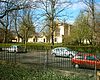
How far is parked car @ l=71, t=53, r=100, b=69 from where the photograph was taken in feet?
37.6

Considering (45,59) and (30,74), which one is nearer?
(30,74)

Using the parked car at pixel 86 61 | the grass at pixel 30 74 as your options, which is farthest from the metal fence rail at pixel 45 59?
the grass at pixel 30 74

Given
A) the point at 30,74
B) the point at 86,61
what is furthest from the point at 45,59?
the point at 30,74

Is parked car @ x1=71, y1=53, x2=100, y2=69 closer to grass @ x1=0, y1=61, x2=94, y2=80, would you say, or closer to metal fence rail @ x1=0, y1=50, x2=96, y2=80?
metal fence rail @ x1=0, y1=50, x2=96, y2=80

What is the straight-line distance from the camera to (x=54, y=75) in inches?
385

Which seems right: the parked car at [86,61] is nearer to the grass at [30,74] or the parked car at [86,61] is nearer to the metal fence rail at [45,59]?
the metal fence rail at [45,59]

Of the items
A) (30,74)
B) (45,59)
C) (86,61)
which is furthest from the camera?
(45,59)

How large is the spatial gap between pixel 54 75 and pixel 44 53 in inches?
163

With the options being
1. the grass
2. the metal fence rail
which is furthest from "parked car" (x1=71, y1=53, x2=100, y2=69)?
the grass

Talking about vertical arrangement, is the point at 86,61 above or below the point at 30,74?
above

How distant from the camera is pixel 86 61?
11977mm

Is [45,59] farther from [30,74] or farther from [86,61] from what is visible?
[30,74]

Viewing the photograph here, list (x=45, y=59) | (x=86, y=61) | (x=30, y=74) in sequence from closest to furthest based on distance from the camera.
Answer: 1. (x=30, y=74)
2. (x=86, y=61)
3. (x=45, y=59)

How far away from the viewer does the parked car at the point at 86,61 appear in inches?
451
